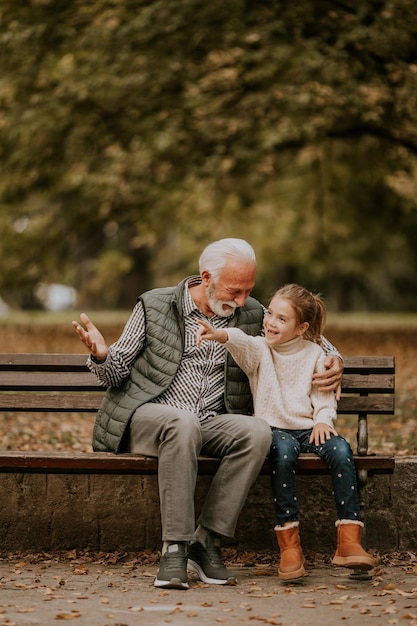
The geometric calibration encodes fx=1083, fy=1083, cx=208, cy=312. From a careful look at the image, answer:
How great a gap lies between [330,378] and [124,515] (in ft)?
4.17

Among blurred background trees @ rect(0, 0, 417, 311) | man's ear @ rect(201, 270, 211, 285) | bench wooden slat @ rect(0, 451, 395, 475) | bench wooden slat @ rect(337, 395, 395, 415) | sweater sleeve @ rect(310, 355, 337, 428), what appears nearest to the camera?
bench wooden slat @ rect(0, 451, 395, 475)

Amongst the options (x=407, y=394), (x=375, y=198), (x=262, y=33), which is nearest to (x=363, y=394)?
(x=407, y=394)

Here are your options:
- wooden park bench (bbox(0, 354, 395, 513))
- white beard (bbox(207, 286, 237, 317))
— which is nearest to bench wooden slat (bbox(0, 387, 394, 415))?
wooden park bench (bbox(0, 354, 395, 513))

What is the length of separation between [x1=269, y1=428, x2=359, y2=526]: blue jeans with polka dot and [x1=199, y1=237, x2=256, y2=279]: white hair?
0.88 metres

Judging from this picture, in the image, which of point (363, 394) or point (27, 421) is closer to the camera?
point (363, 394)

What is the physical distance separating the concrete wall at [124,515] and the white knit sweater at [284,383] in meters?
0.45

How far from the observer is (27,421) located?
26.7 ft

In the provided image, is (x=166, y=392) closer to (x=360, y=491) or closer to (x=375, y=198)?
(x=360, y=491)

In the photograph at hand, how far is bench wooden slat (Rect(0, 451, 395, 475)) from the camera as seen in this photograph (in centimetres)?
492

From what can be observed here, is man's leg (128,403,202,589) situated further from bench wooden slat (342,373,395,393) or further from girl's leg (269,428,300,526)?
bench wooden slat (342,373,395,393)

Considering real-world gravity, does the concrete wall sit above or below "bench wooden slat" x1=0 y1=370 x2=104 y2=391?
below

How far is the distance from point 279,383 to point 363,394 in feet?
1.63

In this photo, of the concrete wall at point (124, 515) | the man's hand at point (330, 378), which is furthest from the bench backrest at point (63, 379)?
the concrete wall at point (124, 515)

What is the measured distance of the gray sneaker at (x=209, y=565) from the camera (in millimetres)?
4781
